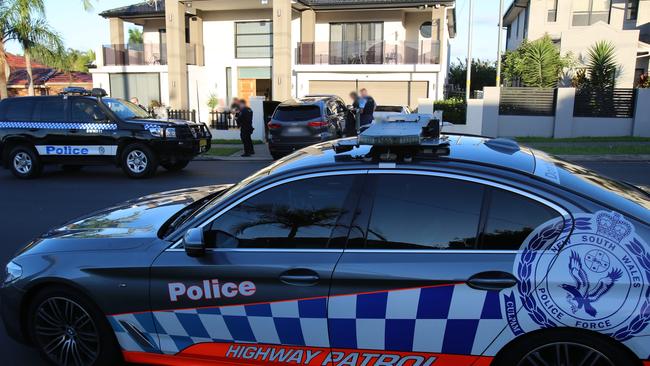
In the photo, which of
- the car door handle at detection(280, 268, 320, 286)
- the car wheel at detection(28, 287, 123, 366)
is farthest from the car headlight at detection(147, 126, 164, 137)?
the car door handle at detection(280, 268, 320, 286)

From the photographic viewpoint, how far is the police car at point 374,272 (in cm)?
255

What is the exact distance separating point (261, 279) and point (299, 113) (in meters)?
11.6

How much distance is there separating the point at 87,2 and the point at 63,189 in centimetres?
1447

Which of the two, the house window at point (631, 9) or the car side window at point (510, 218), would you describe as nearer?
the car side window at point (510, 218)

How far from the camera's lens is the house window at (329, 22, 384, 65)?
2514cm

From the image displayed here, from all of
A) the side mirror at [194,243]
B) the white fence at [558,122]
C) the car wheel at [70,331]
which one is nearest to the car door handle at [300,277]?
the side mirror at [194,243]

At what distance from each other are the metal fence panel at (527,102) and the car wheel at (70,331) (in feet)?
60.8

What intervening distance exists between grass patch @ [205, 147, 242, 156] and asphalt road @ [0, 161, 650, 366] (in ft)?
4.97

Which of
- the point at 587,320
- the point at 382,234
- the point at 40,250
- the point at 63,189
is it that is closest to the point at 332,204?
the point at 382,234

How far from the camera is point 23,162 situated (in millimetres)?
11742

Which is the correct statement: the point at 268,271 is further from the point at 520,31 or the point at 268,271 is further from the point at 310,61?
the point at 520,31

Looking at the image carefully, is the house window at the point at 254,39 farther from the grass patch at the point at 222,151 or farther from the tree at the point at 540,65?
the tree at the point at 540,65

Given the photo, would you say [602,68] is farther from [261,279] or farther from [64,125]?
[261,279]

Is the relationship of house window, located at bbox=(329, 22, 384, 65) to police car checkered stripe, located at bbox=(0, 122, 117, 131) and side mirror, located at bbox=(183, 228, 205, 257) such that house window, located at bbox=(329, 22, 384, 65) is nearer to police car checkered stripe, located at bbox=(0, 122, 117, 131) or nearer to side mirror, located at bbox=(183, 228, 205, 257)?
police car checkered stripe, located at bbox=(0, 122, 117, 131)
